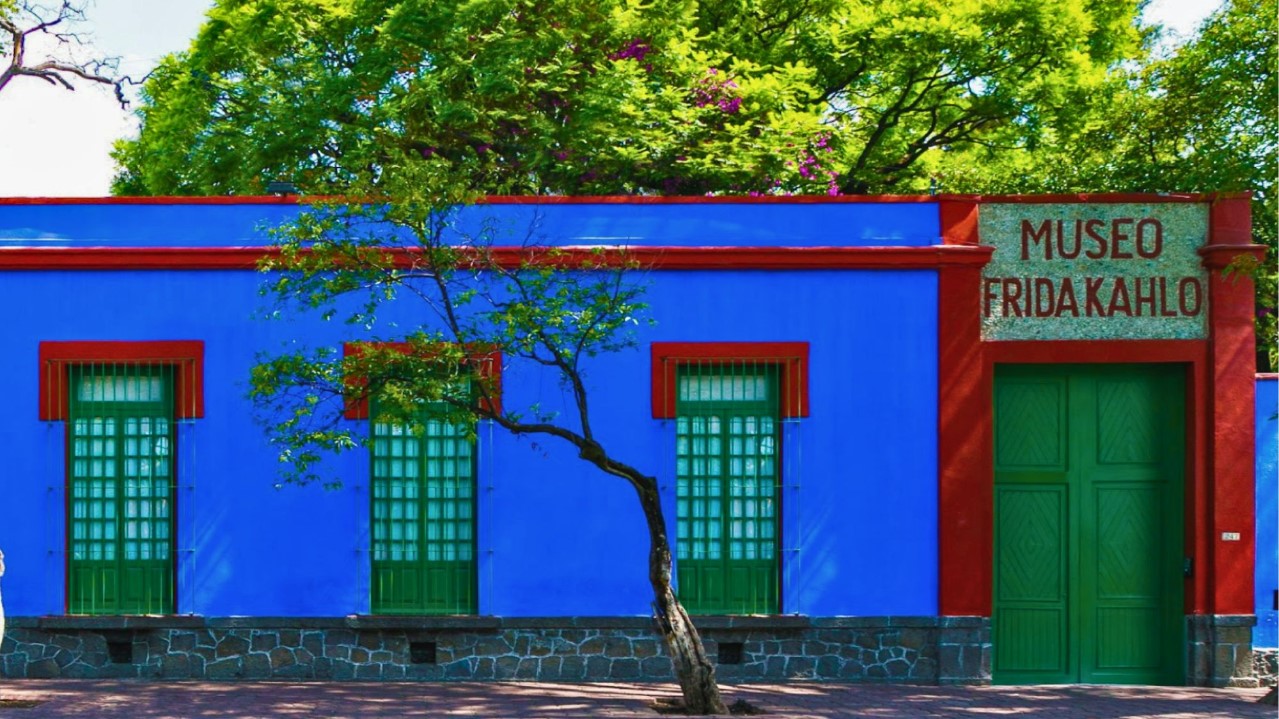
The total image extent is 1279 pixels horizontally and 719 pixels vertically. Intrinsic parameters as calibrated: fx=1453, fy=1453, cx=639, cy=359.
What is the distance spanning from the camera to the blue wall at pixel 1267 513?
12586 millimetres

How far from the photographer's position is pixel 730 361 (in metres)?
12.3

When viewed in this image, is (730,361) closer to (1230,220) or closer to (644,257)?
(644,257)

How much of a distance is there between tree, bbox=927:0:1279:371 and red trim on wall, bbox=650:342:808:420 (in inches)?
148

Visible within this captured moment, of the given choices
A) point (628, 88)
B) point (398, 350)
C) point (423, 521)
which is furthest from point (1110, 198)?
point (628, 88)

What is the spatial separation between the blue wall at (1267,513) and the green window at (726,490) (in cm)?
422

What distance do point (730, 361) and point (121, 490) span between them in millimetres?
5253

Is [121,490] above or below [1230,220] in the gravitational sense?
below

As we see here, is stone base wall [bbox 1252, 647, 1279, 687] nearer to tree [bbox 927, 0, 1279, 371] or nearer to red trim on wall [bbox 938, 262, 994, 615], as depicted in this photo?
red trim on wall [bbox 938, 262, 994, 615]

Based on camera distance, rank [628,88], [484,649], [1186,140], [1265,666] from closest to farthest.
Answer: [484,649] → [1265,666] → [1186,140] → [628,88]

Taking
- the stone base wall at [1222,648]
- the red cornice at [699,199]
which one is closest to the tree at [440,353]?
the red cornice at [699,199]

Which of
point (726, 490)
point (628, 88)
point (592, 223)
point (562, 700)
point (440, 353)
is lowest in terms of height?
point (562, 700)

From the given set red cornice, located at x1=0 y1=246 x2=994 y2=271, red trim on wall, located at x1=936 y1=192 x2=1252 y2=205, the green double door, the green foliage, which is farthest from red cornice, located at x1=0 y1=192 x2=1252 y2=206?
the green double door

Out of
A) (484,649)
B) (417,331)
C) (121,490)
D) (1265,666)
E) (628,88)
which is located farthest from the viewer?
(628,88)

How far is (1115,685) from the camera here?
12.7m
